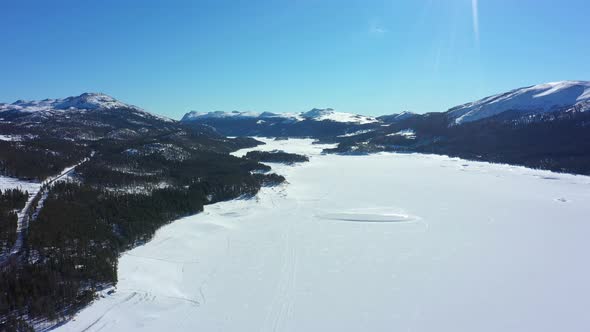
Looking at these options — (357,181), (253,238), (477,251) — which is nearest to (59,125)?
(357,181)

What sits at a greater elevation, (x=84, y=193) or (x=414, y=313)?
(x=84, y=193)

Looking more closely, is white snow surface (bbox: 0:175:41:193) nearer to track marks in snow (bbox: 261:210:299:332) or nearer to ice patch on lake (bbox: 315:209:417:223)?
track marks in snow (bbox: 261:210:299:332)

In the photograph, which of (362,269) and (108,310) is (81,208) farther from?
(362,269)

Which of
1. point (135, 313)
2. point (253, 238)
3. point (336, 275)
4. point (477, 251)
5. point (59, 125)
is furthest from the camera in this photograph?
point (59, 125)

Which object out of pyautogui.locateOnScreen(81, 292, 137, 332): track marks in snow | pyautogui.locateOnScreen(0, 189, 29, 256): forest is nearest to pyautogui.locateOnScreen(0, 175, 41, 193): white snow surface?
pyautogui.locateOnScreen(0, 189, 29, 256): forest

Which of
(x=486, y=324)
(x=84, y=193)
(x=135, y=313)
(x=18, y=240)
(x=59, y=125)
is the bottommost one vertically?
(x=486, y=324)

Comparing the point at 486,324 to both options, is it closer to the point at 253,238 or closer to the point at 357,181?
the point at 253,238

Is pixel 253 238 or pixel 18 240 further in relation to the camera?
pixel 253 238

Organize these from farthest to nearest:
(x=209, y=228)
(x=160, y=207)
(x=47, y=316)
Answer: (x=160, y=207) → (x=209, y=228) → (x=47, y=316)
